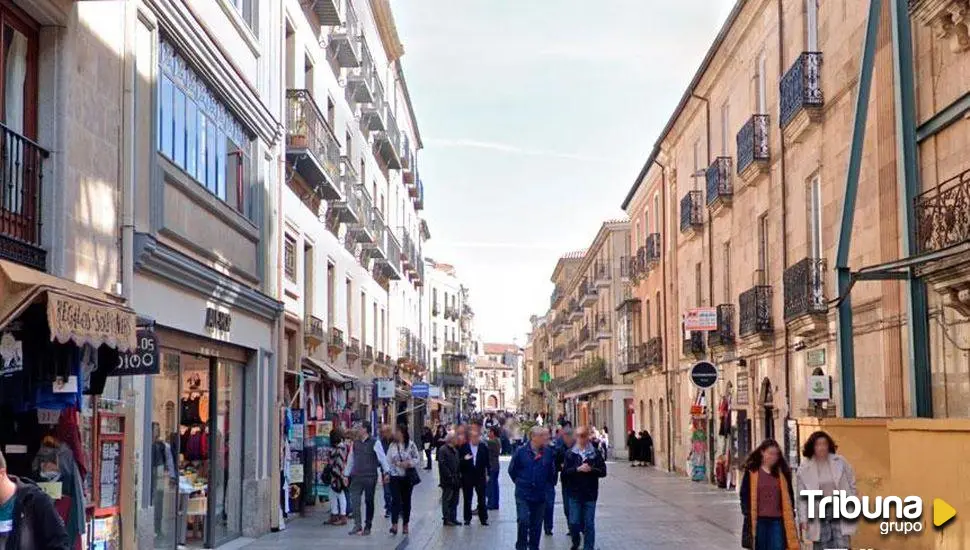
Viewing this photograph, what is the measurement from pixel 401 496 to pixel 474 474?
2.36 metres

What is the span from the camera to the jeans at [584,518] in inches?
616

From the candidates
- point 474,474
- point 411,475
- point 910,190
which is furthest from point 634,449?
point 910,190

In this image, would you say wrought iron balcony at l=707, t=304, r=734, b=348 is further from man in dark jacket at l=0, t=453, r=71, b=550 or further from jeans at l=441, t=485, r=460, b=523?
man in dark jacket at l=0, t=453, r=71, b=550

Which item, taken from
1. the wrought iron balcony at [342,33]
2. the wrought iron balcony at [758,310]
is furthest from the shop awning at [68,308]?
the wrought iron balcony at [758,310]

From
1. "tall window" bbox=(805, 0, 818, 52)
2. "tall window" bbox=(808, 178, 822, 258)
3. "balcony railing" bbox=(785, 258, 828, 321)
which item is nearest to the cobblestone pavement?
"balcony railing" bbox=(785, 258, 828, 321)

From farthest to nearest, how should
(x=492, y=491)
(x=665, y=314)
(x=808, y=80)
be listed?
(x=665, y=314) < (x=492, y=491) < (x=808, y=80)

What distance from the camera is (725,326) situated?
30031 millimetres

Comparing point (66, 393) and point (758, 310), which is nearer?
point (66, 393)

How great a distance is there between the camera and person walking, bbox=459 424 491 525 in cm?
2106

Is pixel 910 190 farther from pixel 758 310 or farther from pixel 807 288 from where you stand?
pixel 758 310

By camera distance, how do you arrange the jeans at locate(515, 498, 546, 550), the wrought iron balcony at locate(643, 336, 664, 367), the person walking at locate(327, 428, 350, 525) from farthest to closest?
1. the wrought iron balcony at locate(643, 336, 664, 367)
2. the person walking at locate(327, 428, 350, 525)
3. the jeans at locate(515, 498, 546, 550)

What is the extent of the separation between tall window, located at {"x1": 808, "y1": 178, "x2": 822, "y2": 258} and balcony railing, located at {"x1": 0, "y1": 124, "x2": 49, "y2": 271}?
50.7 ft

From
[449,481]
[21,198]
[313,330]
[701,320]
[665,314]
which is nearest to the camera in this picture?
[21,198]

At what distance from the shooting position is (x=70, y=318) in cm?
849
